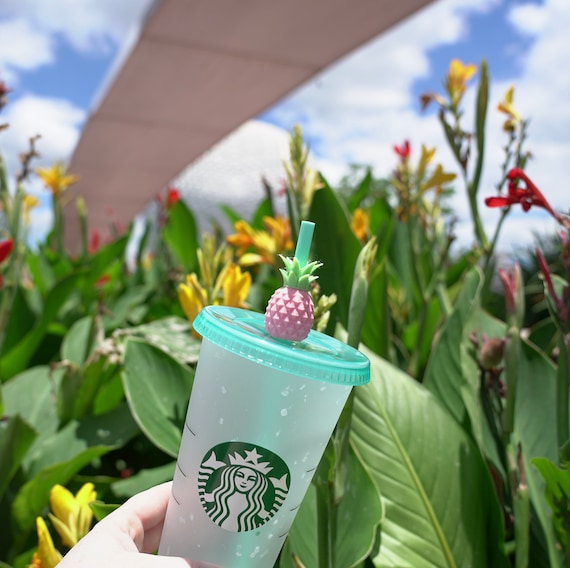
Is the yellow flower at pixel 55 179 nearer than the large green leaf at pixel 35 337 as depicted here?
No

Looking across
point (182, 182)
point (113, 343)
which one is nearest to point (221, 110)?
point (182, 182)

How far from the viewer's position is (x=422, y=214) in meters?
1.30

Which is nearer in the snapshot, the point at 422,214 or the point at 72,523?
the point at 72,523

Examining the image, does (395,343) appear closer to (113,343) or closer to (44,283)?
(113,343)

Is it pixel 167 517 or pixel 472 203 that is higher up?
pixel 472 203

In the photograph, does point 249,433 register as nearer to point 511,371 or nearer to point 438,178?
point 511,371

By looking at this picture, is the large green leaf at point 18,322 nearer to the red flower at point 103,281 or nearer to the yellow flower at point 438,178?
the red flower at point 103,281

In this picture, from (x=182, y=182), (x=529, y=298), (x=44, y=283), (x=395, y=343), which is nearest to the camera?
(x=395, y=343)

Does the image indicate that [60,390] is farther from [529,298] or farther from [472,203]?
[529,298]

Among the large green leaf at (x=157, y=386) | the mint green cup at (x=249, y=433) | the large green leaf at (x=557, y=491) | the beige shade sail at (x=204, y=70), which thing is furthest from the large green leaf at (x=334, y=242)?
the beige shade sail at (x=204, y=70)

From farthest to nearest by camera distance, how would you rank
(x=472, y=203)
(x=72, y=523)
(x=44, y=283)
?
(x=44, y=283), (x=472, y=203), (x=72, y=523)

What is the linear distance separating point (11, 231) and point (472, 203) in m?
0.69

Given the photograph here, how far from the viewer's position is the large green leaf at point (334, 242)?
0.90 meters

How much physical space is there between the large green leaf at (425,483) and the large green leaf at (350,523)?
1.6 inches
